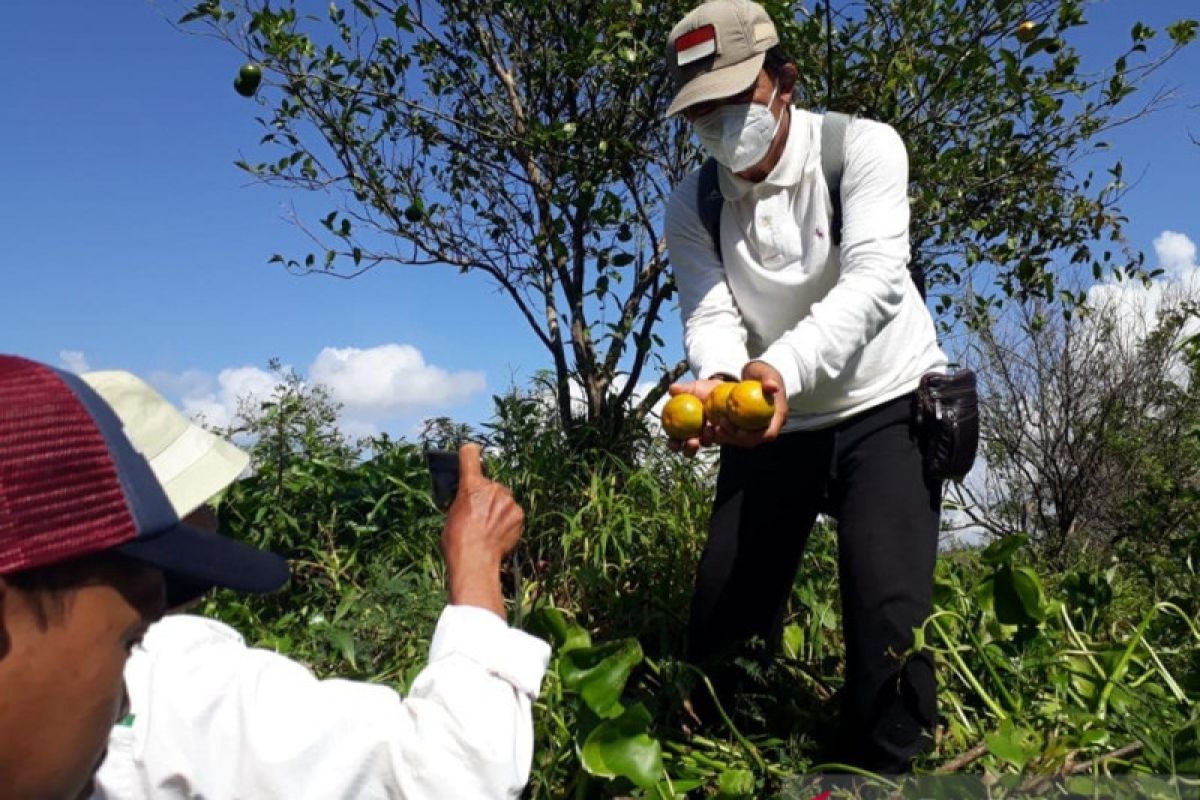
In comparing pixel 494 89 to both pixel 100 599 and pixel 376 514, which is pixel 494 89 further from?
pixel 100 599

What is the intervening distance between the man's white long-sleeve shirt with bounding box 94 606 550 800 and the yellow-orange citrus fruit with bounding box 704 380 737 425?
3.64ft

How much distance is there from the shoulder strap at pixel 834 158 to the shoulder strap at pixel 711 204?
304 mm

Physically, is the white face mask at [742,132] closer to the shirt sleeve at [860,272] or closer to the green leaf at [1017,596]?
the shirt sleeve at [860,272]

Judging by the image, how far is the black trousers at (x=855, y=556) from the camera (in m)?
2.33

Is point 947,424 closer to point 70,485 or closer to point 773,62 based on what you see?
point 773,62

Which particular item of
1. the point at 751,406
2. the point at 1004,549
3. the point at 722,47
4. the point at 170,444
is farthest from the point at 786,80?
the point at 170,444

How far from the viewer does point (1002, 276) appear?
16.4ft

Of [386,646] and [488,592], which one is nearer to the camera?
[488,592]

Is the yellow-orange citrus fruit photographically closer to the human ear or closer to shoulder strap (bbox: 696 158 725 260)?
shoulder strap (bbox: 696 158 725 260)

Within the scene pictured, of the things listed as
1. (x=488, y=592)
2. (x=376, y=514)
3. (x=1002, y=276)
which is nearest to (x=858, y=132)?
(x=488, y=592)

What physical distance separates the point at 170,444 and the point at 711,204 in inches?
63.0

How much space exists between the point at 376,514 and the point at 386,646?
949 mm

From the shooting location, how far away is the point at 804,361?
2.24 metres

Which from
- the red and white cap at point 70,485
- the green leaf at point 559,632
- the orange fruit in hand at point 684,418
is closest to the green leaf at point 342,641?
the green leaf at point 559,632
